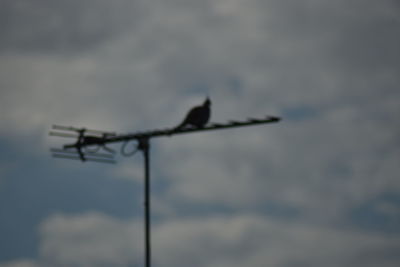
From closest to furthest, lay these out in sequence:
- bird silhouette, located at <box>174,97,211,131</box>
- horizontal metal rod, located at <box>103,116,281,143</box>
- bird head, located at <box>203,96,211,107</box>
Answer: horizontal metal rod, located at <box>103,116,281,143</box>, bird silhouette, located at <box>174,97,211,131</box>, bird head, located at <box>203,96,211,107</box>

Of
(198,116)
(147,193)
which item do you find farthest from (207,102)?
(147,193)

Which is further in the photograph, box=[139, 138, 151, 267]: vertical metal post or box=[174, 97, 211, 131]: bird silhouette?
box=[174, 97, 211, 131]: bird silhouette

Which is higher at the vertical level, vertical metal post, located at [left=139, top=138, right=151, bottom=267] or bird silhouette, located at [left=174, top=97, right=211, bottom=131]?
bird silhouette, located at [left=174, top=97, right=211, bottom=131]

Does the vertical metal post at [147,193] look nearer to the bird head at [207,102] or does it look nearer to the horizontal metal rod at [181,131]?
the horizontal metal rod at [181,131]

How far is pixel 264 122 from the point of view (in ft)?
50.6

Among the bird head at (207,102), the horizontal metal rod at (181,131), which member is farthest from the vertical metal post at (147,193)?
the bird head at (207,102)

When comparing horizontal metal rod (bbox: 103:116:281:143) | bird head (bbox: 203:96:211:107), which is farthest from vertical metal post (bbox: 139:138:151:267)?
bird head (bbox: 203:96:211:107)

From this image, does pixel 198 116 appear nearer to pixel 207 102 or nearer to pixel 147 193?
pixel 207 102

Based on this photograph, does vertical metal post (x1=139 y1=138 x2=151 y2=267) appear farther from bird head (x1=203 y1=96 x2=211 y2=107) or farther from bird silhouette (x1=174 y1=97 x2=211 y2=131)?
bird head (x1=203 y1=96 x2=211 y2=107)

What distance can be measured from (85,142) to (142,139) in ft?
6.80

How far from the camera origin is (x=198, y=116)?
19.0 m

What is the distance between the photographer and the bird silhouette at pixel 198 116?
60.7 feet

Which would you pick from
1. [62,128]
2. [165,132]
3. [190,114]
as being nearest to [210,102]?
[190,114]

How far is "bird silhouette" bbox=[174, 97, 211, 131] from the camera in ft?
60.7
